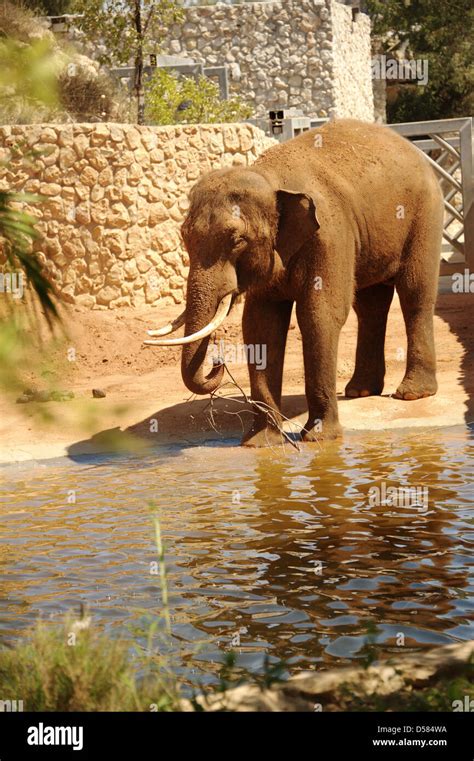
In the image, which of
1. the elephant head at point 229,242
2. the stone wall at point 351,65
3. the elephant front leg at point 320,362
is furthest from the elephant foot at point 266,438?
the stone wall at point 351,65

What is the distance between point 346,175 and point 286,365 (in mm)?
3389

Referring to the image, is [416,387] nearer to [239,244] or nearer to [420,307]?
[420,307]

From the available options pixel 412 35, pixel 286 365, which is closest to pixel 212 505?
pixel 286 365

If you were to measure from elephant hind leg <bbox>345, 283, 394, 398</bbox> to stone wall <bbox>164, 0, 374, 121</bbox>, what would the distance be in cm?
1796

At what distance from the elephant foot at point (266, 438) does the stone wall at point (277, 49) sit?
19943 millimetres

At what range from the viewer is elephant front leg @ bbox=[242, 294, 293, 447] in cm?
1087

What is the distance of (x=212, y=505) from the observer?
339 inches

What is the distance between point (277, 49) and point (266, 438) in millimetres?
20835

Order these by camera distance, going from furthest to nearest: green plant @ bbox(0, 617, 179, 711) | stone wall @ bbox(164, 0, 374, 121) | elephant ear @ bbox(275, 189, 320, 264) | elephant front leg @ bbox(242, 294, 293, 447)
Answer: stone wall @ bbox(164, 0, 374, 121)
elephant front leg @ bbox(242, 294, 293, 447)
elephant ear @ bbox(275, 189, 320, 264)
green plant @ bbox(0, 617, 179, 711)

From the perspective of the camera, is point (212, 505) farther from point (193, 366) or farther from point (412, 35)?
point (412, 35)

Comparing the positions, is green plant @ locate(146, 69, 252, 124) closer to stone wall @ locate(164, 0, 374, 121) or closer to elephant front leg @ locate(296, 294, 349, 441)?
stone wall @ locate(164, 0, 374, 121)

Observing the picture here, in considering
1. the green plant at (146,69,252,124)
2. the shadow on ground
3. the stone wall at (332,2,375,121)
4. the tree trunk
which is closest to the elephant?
the shadow on ground

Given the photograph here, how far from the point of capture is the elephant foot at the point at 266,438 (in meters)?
10.9

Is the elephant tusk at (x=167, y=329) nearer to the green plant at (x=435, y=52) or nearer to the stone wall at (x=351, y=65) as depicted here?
the stone wall at (x=351, y=65)
